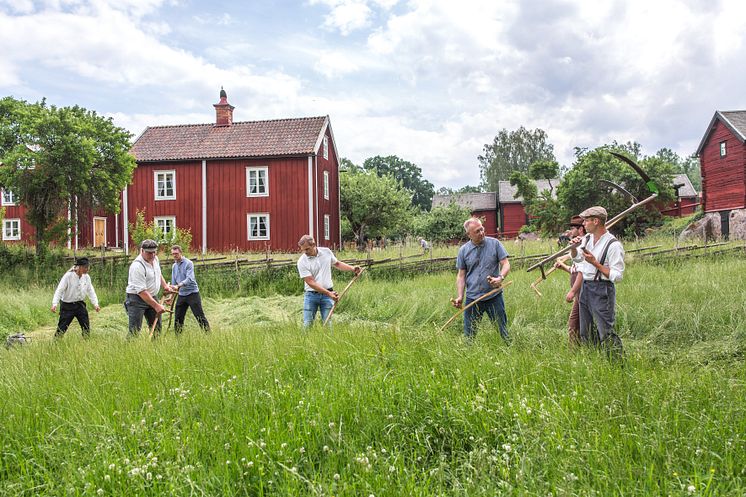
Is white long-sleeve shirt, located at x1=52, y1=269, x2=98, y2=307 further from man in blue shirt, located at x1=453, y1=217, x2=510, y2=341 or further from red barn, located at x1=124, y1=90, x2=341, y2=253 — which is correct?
red barn, located at x1=124, y1=90, x2=341, y2=253

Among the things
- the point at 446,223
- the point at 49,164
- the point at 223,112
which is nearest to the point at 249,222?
the point at 223,112

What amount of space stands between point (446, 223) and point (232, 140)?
1705 centimetres

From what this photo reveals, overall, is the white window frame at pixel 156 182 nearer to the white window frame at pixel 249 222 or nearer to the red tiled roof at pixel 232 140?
the red tiled roof at pixel 232 140

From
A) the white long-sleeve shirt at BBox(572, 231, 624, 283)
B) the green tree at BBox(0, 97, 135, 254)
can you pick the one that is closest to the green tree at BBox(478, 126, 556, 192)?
the green tree at BBox(0, 97, 135, 254)

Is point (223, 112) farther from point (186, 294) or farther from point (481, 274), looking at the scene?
point (481, 274)

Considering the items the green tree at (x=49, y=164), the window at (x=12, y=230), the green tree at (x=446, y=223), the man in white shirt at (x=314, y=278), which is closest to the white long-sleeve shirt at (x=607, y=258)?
the man in white shirt at (x=314, y=278)

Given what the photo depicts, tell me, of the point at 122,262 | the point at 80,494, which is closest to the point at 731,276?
the point at 80,494

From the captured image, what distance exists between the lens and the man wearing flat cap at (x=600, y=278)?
528 cm

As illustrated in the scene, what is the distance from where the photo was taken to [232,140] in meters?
27.8

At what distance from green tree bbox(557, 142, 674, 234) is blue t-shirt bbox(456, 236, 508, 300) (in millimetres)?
24134

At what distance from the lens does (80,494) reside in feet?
9.87

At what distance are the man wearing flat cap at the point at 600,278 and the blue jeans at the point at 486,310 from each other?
102 centimetres

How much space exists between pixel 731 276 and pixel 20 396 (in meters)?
10.9

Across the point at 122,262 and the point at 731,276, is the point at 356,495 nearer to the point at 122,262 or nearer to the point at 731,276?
the point at 731,276
